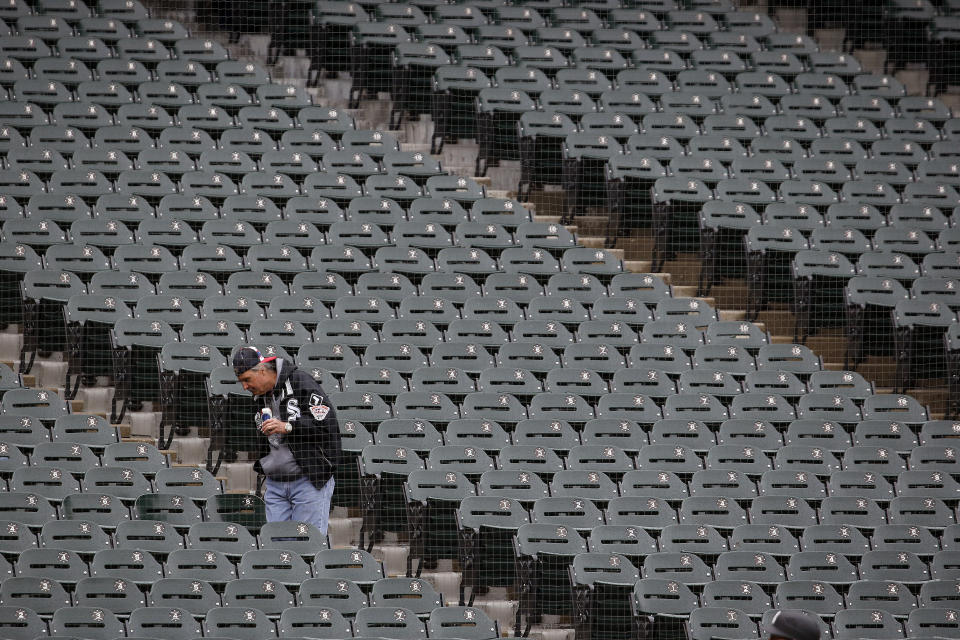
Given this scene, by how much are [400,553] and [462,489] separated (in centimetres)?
63

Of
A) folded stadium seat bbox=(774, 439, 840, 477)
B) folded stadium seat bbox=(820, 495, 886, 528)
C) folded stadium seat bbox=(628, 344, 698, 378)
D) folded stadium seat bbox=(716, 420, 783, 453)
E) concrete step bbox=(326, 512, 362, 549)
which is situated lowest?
concrete step bbox=(326, 512, 362, 549)

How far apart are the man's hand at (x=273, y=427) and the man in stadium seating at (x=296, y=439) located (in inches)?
0.6

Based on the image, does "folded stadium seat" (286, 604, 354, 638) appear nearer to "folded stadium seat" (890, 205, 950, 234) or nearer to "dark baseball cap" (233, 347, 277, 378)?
"dark baseball cap" (233, 347, 277, 378)

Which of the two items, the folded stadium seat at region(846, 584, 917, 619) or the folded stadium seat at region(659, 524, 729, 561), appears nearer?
the folded stadium seat at region(846, 584, 917, 619)

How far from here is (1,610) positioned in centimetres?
700

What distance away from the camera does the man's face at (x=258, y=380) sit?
7629 mm

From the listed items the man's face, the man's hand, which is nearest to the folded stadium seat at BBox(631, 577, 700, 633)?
the man's hand

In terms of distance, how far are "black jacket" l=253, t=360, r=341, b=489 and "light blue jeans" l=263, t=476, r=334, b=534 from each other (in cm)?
9

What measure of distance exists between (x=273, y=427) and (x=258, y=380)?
27 cm

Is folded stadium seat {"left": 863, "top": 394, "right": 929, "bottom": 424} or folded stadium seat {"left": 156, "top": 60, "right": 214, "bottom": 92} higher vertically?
folded stadium seat {"left": 156, "top": 60, "right": 214, "bottom": 92}

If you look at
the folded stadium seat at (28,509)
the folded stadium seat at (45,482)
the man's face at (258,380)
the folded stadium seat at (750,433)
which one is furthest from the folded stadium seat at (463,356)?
the folded stadium seat at (28,509)

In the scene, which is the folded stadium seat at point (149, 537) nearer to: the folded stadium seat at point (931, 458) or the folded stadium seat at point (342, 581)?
the folded stadium seat at point (342, 581)

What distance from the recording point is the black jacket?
307 inches

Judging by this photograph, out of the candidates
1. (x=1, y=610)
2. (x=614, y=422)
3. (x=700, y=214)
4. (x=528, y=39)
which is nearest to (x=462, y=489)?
(x=614, y=422)
